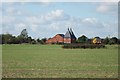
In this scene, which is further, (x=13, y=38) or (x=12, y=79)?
(x=13, y=38)

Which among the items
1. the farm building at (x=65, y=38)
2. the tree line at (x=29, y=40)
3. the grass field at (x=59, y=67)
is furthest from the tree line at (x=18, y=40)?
the grass field at (x=59, y=67)

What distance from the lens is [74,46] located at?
8306cm

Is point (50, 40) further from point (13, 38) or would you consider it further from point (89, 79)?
point (89, 79)

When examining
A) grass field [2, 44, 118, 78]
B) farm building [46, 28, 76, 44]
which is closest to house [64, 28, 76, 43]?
farm building [46, 28, 76, 44]

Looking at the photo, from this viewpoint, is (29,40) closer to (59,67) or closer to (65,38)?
(65,38)

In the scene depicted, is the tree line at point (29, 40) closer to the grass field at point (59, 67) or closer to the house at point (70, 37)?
the house at point (70, 37)

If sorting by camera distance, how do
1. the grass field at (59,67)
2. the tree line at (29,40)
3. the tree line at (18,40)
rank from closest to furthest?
the grass field at (59,67) → the tree line at (29,40) → the tree line at (18,40)

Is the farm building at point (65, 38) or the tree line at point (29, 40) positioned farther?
the farm building at point (65, 38)

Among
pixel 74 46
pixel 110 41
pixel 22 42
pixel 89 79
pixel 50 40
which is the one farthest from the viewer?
pixel 50 40

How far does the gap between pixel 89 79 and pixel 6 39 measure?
112715 millimetres

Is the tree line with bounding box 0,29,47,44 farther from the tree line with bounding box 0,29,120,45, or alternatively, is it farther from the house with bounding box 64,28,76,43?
the house with bounding box 64,28,76,43

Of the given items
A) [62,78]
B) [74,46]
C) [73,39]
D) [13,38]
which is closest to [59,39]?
[73,39]

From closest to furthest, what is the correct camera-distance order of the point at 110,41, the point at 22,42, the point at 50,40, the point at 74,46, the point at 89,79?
1. the point at 89,79
2. the point at 74,46
3. the point at 110,41
4. the point at 22,42
5. the point at 50,40

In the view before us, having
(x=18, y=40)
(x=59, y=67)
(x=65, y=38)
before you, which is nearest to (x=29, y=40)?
(x=18, y=40)
